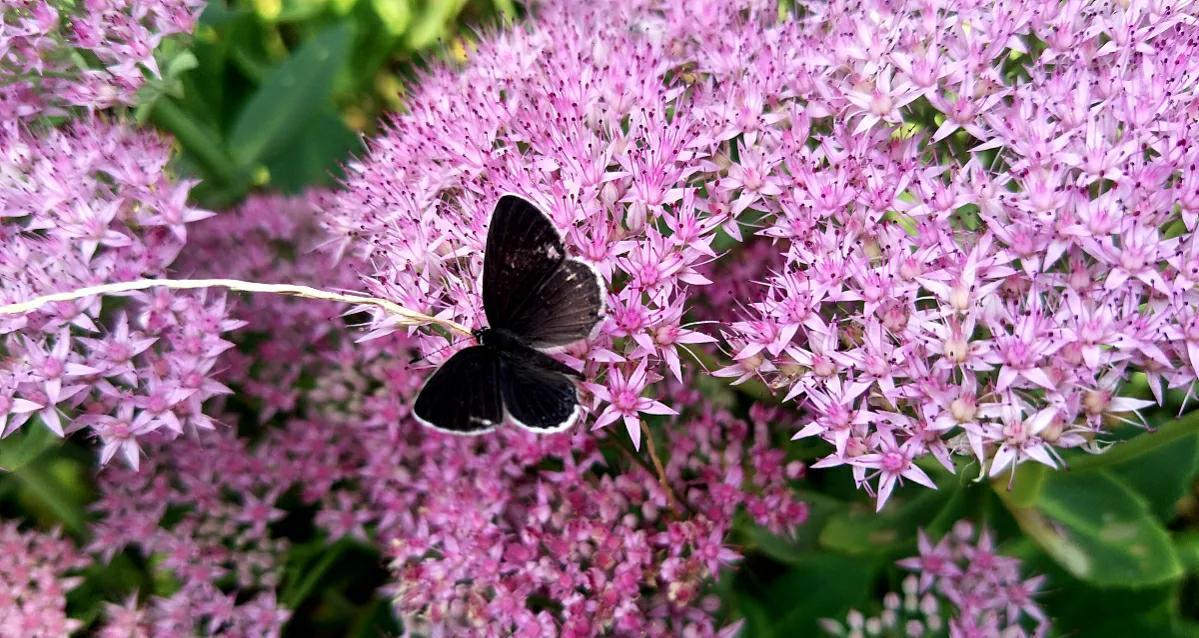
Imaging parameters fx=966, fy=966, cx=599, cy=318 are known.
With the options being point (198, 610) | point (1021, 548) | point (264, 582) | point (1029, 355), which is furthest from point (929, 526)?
point (198, 610)

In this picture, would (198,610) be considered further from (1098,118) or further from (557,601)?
(1098,118)

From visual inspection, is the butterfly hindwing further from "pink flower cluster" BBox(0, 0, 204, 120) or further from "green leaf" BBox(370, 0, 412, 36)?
"green leaf" BBox(370, 0, 412, 36)

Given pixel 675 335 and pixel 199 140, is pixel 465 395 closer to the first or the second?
pixel 675 335

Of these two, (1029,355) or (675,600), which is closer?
(1029,355)

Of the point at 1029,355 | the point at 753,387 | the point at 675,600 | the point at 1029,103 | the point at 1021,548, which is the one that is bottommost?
the point at 1021,548

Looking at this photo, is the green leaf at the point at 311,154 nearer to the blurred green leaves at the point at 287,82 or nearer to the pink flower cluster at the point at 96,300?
the blurred green leaves at the point at 287,82

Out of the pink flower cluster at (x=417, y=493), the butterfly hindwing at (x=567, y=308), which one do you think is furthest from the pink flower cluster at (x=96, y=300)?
the butterfly hindwing at (x=567, y=308)

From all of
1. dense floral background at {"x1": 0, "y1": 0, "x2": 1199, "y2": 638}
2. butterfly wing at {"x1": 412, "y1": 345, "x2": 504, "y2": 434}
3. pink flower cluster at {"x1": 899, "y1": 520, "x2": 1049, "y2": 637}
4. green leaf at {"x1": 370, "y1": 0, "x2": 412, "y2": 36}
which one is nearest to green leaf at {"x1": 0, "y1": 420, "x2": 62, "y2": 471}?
dense floral background at {"x1": 0, "y1": 0, "x2": 1199, "y2": 638}

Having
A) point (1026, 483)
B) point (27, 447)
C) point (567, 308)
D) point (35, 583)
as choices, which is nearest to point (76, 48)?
point (27, 447)
